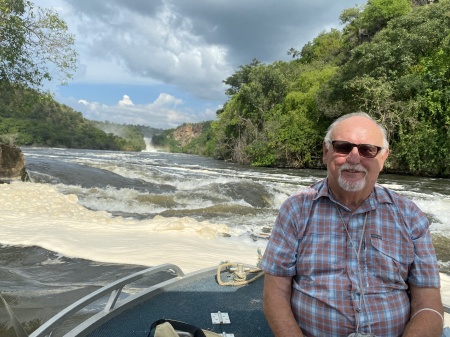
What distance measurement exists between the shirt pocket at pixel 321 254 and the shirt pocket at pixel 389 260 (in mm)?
129

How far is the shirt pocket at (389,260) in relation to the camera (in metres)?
1.67

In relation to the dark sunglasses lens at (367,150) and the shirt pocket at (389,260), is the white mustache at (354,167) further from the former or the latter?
the shirt pocket at (389,260)

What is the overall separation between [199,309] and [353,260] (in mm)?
1129

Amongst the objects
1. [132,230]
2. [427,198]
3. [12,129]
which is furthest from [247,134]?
[12,129]

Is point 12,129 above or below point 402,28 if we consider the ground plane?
below

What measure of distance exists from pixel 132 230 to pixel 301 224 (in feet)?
15.5

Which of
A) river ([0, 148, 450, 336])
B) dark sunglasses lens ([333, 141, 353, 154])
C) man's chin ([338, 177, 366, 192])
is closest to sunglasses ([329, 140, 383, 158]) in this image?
dark sunglasses lens ([333, 141, 353, 154])

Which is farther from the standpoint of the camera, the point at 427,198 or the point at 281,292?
the point at 427,198

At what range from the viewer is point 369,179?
176cm

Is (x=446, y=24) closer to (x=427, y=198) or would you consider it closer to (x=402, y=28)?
(x=402, y=28)


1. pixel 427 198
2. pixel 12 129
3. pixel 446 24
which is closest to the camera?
pixel 427 198

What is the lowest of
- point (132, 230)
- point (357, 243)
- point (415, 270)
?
point (132, 230)

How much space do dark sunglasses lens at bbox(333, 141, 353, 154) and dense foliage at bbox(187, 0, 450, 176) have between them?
18.8m

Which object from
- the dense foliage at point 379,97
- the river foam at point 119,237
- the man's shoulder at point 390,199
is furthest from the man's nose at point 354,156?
the dense foliage at point 379,97
